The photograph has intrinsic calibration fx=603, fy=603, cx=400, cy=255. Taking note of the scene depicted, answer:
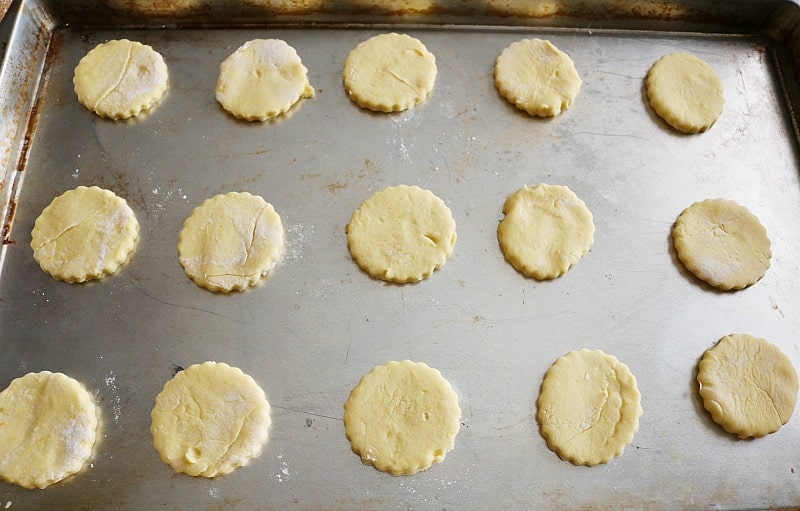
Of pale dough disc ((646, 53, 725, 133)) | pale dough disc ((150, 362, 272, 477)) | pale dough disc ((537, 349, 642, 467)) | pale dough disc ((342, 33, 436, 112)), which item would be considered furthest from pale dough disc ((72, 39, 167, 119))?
pale dough disc ((646, 53, 725, 133))

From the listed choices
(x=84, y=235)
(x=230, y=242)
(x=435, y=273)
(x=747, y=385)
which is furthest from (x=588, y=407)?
(x=84, y=235)

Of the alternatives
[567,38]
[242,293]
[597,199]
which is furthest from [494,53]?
[242,293]

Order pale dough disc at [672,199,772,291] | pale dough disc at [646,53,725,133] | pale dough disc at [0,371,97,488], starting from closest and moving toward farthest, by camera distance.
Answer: pale dough disc at [0,371,97,488] → pale dough disc at [672,199,772,291] → pale dough disc at [646,53,725,133]

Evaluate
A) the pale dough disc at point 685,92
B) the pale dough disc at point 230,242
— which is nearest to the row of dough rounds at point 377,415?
the pale dough disc at point 230,242

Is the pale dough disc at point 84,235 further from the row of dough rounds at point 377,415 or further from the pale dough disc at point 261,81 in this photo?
the pale dough disc at point 261,81

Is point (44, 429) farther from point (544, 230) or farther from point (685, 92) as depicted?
point (685, 92)

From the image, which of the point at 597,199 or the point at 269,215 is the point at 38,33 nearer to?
the point at 269,215

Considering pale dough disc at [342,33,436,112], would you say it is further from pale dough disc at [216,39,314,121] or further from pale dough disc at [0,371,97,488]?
pale dough disc at [0,371,97,488]
